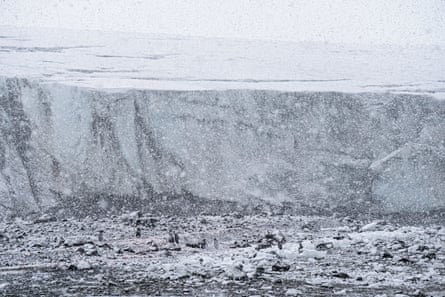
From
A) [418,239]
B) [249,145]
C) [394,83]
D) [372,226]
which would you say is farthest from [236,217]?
[394,83]

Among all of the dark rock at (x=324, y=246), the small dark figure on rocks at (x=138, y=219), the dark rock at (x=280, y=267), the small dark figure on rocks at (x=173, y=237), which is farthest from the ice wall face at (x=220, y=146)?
the dark rock at (x=280, y=267)

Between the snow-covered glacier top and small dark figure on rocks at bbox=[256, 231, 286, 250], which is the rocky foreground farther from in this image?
the snow-covered glacier top

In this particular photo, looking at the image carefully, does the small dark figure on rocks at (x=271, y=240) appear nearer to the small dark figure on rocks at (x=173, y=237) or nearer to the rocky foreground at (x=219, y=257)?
the rocky foreground at (x=219, y=257)

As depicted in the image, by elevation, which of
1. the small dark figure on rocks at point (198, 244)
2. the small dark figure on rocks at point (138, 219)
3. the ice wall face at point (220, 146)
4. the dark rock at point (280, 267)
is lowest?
the dark rock at point (280, 267)

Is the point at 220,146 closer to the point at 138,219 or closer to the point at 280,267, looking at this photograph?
the point at 138,219

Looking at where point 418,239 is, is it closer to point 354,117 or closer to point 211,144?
point 354,117
